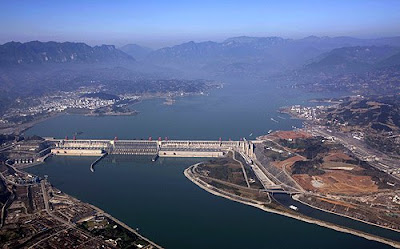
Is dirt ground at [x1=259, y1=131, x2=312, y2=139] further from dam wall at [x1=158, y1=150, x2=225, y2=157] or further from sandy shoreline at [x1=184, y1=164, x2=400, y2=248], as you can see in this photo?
sandy shoreline at [x1=184, y1=164, x2=400, y2=248]

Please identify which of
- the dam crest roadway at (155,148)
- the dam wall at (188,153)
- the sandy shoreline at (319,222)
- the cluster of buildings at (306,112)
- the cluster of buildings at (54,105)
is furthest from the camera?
the cluster of buildings at (54,105)

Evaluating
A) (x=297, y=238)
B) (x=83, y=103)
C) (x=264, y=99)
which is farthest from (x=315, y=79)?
(x=297, y=238)

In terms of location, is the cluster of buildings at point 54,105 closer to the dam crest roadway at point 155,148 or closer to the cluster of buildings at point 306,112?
the dam crest roadway at point 155,148

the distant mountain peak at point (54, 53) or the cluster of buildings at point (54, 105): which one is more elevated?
the distant mountain peak at point (54, 53)

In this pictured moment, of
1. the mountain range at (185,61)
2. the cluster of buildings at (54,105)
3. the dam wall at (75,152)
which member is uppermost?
the mountain range at (185,61)

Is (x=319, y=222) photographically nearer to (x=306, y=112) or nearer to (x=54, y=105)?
(x=306, y=112)

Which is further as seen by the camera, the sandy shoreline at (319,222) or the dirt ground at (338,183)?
the dirt ground at (338,183)

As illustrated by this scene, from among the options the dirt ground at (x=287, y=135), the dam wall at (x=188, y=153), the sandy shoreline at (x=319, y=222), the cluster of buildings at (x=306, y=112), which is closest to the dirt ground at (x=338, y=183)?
the sandy shoreline at (x=319, y=222)

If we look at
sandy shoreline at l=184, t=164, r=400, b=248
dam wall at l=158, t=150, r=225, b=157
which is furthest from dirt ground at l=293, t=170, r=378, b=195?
dam wall at l=158, t=150, r=225, b=157

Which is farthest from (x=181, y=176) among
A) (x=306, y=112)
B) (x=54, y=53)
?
(x=54, y=53)
